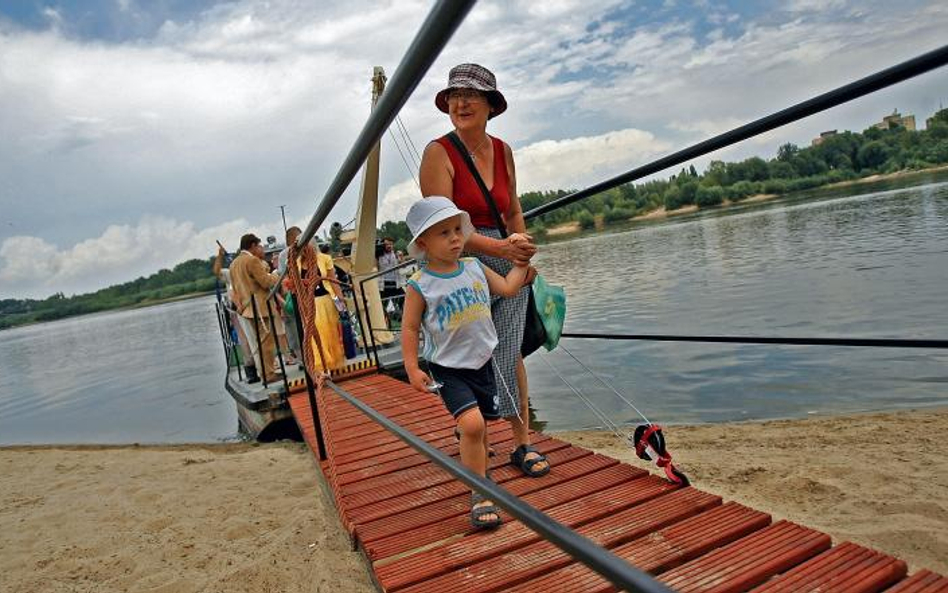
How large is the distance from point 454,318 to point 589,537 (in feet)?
2.90

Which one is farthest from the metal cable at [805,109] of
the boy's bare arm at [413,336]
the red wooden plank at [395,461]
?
the red wooden plank at [395,461]

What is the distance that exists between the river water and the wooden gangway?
14.3 feet

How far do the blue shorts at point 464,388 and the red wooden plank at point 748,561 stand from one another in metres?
0.89

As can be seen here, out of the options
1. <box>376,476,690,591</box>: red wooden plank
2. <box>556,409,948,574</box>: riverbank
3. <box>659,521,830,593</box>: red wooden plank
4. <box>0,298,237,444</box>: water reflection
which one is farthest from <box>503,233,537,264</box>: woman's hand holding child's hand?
<box>0,298,237,444</box>: water reflection

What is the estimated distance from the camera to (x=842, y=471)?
13.0 feet

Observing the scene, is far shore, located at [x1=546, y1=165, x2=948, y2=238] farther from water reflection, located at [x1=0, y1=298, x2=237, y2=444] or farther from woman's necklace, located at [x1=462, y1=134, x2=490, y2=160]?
woman's necklace, located at [x1=462, y1=134, x2=490, y2=160]

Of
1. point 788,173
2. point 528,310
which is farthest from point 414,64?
point 788,173

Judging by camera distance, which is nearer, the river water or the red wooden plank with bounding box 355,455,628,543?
the red wooden plank with bounding box 355,455,628,543

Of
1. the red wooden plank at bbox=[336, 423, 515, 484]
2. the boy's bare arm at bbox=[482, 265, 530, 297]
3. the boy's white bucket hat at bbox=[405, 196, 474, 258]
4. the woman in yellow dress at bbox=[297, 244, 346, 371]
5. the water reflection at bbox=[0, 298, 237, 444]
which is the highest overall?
the boy's white bucket hat at bbox=[405, 196, 474, 258]

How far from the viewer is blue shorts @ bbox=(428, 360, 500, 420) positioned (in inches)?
95.0

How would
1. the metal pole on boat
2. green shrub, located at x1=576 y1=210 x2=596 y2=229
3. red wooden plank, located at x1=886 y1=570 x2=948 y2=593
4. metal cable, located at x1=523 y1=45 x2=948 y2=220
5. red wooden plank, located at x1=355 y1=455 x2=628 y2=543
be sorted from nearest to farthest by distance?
the metal pole on boat, metal cable, located at x1=523 y1=45 x2=948 y2=220, red wooden plank, located at x1=886 y1=570 x2=948 y2=593, red wooden plank, located at x1=355 y1=455 x2=628 y2=543, green shrub, located at x1=576 y1=210 x2=596 y2=229

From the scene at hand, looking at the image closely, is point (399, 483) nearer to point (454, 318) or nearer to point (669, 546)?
point (454, 318)

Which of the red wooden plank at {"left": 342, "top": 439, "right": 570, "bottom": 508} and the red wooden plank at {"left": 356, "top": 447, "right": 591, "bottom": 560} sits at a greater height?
the red wooden plank at {"left": 356, "top": 447, "right": 591, "bottom": 560}

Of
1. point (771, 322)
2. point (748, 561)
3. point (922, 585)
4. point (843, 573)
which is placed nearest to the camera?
point (922, 585)
